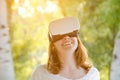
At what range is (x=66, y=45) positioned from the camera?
4.29ft

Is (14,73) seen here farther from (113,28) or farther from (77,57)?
(113,28)

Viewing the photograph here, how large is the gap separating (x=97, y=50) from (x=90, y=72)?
37cm

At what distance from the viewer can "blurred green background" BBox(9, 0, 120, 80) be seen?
1.64 m

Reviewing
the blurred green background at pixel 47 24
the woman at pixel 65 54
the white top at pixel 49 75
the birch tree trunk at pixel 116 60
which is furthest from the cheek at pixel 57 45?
the birch tree trunk at pixel 116 60

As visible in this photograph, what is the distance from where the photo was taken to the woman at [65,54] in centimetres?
131

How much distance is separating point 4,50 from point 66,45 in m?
0.49

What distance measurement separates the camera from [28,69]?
168 cm

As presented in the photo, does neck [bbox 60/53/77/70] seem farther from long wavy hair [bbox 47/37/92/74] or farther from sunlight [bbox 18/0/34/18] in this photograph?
sunlight [bbox 18/0/34/18]

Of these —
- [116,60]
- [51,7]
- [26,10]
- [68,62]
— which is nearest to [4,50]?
[26,10]

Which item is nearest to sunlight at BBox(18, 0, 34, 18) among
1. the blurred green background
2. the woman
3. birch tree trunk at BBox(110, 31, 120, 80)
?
the blurred green background

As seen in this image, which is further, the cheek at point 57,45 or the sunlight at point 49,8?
the sunlight at point 49,8

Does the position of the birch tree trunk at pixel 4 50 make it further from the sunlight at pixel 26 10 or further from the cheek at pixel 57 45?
the cheek at pixel 57 45

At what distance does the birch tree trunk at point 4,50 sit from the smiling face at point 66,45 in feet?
1.42

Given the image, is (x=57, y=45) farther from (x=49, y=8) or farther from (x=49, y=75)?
(x=49, y=8)
